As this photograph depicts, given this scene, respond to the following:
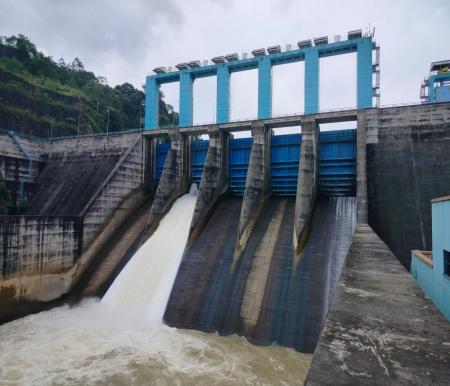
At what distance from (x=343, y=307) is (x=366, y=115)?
13.3 m

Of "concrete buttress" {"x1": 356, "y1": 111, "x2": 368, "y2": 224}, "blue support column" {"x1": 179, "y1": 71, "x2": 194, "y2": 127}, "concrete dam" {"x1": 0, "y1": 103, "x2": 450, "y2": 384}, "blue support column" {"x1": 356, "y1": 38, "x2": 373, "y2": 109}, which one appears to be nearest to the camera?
"concrete dam" {"x1": 0, "y1": 103, "x2": 450, "y2": 384}

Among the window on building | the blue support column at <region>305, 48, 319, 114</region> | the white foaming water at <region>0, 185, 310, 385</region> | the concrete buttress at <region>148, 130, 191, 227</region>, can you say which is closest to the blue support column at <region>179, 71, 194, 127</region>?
the concrete buttress at <region>148, 130, 191, 227</region>

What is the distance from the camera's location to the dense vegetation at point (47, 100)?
1053 inches

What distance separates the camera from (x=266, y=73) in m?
21.6

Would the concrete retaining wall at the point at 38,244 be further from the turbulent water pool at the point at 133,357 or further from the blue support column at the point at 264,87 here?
the blue support column at the point at 264,87

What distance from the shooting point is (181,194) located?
19047 millimetres

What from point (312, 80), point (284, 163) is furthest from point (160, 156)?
point (312, 80)

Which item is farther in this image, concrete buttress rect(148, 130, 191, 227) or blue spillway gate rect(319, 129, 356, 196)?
concrete buttress rect(148, 130, 191, 227)

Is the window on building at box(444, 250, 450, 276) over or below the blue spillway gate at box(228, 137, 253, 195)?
below

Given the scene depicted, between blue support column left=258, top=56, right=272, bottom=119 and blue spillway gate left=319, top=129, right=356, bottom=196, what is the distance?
623cm

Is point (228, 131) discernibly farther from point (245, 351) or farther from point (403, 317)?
point (403, 317)

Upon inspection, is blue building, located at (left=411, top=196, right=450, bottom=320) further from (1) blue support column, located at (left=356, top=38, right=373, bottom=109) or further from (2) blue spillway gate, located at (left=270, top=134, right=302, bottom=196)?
(1) blue support column, located at (left=356, top=38, right=373, bottom=109)

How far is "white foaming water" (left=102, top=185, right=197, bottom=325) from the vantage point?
11781 mm

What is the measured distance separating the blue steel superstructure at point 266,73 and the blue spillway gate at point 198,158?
412 cm
